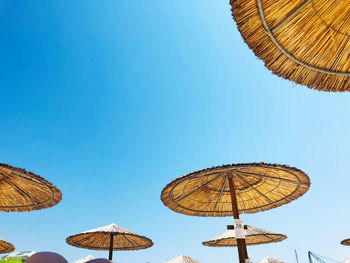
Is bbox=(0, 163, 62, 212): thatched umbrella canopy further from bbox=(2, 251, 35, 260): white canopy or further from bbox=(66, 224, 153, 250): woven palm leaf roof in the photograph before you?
bbox=(66, 224, 153, 250): woven palm leaf roof

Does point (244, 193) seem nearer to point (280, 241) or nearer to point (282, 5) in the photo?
point (282, 5)

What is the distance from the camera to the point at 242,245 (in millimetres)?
5094

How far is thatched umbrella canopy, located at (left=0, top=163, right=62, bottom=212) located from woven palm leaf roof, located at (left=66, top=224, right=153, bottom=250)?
2.94 metres

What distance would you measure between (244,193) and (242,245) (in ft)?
6.17

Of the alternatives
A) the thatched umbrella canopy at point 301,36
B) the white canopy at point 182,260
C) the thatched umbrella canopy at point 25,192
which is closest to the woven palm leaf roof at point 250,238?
the white canopy at point 182,260

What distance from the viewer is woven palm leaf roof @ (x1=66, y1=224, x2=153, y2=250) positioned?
30.3 ft

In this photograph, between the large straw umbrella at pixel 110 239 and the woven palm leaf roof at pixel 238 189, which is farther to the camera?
the large straw umbrella at pixel 110 239

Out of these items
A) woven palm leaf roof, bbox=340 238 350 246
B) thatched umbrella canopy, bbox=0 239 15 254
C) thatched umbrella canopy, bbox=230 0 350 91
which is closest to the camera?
thatched umbrella canopy, bbox=230 0 350 91

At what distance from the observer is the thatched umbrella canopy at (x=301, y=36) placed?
2387 mm

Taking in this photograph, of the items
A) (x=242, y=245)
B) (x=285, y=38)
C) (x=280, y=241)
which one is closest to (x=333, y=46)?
(x=285, y=38)

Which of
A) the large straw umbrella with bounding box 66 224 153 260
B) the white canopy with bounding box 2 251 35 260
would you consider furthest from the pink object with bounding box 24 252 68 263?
the large straw umbrella with bounding box 66 224 153 260

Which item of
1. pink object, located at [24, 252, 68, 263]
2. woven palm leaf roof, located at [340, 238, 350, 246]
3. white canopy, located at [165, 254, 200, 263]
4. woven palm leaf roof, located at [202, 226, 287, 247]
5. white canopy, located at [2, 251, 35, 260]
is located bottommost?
pink object, located at [24, 252, 68, 263]

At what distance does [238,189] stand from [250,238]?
21.9 ft

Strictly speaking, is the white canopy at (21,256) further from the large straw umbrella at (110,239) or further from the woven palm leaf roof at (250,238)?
the woven palm leaf roof at (250,238)
